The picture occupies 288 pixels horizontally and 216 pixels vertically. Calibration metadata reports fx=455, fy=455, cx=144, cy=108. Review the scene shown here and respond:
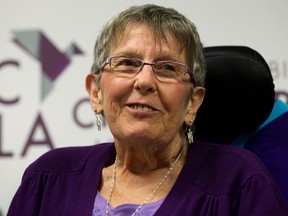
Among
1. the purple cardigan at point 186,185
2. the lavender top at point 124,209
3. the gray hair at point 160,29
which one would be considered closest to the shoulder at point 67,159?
the purple cardigan at point 186,185

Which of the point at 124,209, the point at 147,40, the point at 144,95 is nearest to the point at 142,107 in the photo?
the point at 144,95

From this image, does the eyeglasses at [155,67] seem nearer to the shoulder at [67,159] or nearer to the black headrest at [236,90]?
the black headrest at [236,90]

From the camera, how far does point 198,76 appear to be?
44.5 inches

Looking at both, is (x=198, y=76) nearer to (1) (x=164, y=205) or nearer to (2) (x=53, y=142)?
(1) (x=164, y=205)

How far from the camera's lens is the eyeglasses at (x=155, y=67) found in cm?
105

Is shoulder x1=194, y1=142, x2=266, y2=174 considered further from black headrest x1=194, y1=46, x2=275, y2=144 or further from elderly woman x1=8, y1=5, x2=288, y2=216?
black headrest x1=194, y1=46, x2=275, y2=144

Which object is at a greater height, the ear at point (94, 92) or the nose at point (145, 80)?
the nose at point (145, 80)

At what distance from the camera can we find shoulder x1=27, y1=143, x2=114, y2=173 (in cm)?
124

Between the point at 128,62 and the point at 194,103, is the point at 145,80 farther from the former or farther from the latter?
the point at 194,103

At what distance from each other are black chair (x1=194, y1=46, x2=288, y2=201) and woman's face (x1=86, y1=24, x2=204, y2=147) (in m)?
0.16

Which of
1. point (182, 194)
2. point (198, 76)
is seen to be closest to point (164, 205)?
point (182, 194)

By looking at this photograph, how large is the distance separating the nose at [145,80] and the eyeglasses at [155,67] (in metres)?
0.01

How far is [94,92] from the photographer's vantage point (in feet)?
3.93

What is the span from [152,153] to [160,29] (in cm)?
31
